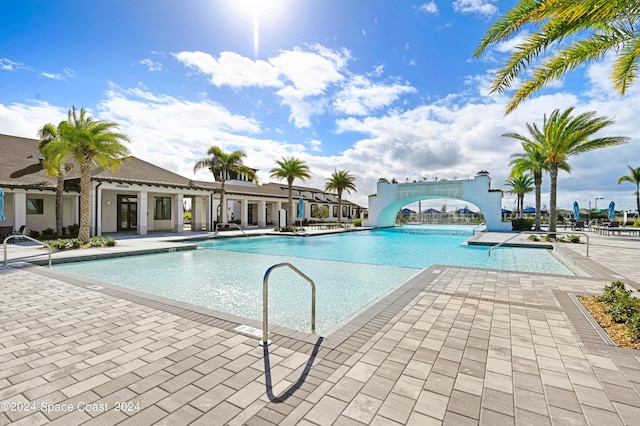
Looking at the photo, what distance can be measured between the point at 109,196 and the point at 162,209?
12.8 ft

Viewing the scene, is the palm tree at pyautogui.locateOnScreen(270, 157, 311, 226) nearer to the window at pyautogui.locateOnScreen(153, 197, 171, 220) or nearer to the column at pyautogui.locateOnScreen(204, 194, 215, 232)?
the column at pyautogui.locateOnScreen(204, 194, 215, 232)

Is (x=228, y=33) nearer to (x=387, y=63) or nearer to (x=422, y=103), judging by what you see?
(x=387, y=63)

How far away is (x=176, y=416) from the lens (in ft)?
7.72

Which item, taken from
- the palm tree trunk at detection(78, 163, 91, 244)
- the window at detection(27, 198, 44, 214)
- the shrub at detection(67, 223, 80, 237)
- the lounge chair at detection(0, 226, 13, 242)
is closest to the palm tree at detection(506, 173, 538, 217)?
the palm tree trunk at detection(78, 163, 91, 244)

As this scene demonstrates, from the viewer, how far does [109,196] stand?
853 inches

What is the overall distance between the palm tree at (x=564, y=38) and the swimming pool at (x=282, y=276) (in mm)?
5571

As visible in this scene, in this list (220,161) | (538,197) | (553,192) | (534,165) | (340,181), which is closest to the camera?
(553,192)

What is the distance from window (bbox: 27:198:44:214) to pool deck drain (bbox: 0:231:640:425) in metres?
18.3

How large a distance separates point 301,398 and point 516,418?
1702 millimetres

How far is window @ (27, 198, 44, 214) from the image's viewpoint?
18.5 meters

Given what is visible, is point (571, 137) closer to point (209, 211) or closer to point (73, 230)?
point (209, 211)

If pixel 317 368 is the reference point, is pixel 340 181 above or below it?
above

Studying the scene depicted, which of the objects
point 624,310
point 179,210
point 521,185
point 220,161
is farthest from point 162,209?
point 521,185

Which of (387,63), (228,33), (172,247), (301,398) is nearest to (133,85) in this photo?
(228,33)
